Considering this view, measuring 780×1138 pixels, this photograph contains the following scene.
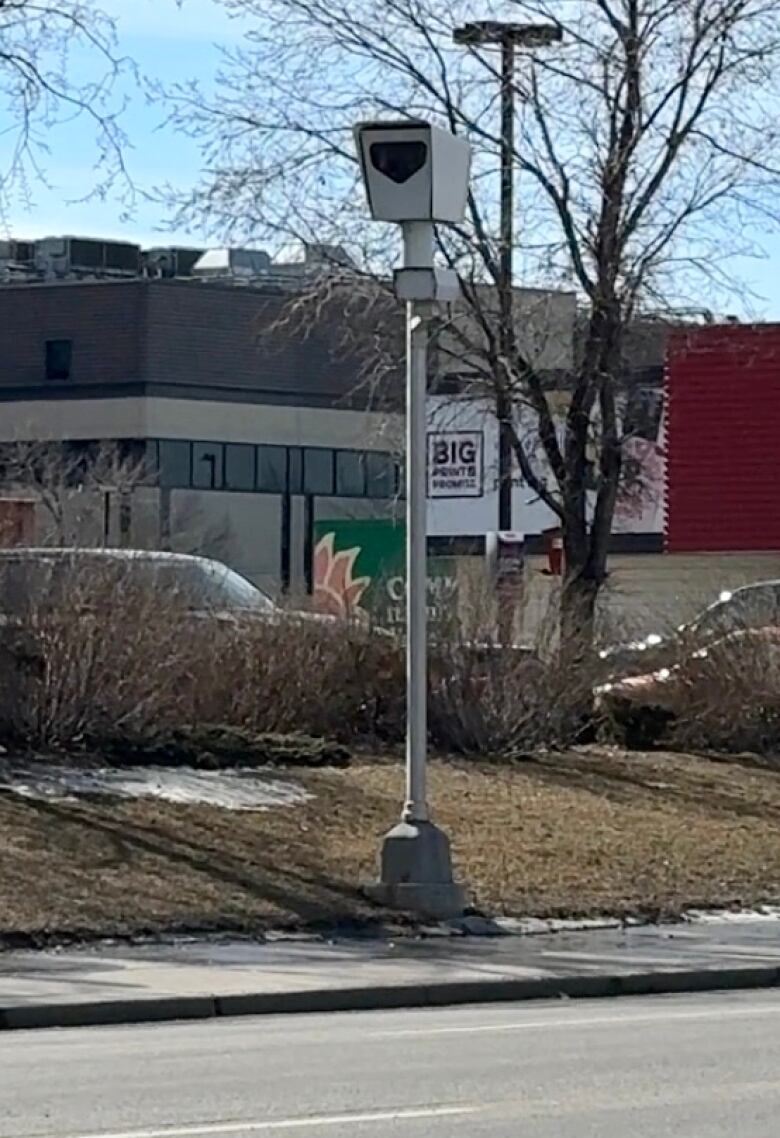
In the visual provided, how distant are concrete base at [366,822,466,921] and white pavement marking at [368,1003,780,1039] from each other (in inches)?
130

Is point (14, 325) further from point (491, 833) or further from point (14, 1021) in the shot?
point (14, 1021)

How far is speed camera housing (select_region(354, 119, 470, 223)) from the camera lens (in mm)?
16938

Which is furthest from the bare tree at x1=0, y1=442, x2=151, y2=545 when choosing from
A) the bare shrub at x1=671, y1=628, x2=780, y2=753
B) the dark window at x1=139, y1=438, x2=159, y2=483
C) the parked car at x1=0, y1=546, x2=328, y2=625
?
the bare shrub at x1=671, y1=628, x2=780, y2=753

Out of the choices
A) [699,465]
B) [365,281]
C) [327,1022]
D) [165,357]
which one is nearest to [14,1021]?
[327,1022]

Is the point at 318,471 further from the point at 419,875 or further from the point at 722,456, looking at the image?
the point at 419,875

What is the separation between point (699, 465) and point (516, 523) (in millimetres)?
10701

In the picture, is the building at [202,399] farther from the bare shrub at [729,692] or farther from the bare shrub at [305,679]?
the bare shrub at [305,679]

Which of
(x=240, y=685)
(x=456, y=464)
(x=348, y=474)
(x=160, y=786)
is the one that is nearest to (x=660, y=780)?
(x=240, y=685)

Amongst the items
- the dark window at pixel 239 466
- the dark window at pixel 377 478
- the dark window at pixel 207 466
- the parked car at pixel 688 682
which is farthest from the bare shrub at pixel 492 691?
the dark window at pixel 239 466

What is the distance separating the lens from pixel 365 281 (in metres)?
26.0

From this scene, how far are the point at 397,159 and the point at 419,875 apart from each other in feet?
16.2

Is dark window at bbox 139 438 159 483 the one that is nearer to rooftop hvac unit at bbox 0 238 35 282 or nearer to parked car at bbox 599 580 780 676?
rooftop hvac unit at bbox 0 238 35 282

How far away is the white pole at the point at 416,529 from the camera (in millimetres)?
17094

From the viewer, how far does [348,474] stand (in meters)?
71.1
